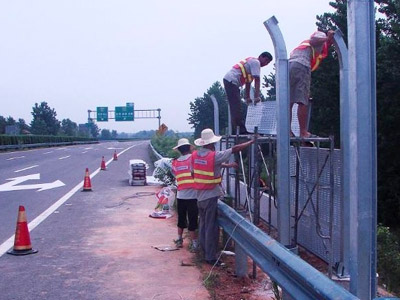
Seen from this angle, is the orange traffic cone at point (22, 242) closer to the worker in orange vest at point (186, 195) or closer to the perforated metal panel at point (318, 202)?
the worker in orange vest at point (186, 195)

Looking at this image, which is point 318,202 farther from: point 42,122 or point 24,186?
point 42,122

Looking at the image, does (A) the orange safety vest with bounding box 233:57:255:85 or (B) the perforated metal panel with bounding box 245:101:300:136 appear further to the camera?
(A) the orange safety vest with bounding box 233:57:255:85

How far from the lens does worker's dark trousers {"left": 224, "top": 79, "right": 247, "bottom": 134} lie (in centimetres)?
786

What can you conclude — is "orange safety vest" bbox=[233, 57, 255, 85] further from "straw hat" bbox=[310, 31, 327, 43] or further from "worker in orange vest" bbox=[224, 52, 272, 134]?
"straw hat" bbox=[310, 31, 327, 43]

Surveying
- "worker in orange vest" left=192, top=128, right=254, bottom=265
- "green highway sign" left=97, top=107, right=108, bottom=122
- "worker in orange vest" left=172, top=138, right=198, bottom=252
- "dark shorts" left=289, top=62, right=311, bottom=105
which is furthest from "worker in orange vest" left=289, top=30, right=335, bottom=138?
"green highway sign" left=97, top=107, right=108, bottom=122

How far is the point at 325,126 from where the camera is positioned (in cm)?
2422

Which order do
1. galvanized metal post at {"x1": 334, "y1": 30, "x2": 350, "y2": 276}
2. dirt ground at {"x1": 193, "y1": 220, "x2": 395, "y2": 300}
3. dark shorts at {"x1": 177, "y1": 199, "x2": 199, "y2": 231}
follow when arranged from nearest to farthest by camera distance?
galvanized metal post at {"x1": 334, "y1": 30, "x2": 350, "y2": 276} → dirt ground at {"x1": 193, "y1": 220, "x2": 395, "y2": 300} → dark shorts at {"x1": 177, "y1": 199, "x2": 199, "y2": 231}

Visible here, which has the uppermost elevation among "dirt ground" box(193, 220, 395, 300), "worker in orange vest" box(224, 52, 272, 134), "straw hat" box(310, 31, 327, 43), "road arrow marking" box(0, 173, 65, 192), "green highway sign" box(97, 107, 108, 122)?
"green highway sign" box(97, 107, 108, 122)

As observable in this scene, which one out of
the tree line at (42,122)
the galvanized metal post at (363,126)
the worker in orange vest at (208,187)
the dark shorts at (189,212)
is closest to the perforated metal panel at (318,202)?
the worker in orange vest at (208,187)

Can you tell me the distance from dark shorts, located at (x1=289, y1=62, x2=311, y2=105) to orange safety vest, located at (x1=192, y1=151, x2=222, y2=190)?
1314 millimetres

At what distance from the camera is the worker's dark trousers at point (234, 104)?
7.86 meters

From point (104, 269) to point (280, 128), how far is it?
3.45 metres

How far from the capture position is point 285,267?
3934 mm

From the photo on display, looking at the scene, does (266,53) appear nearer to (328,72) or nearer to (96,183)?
(96,183)
